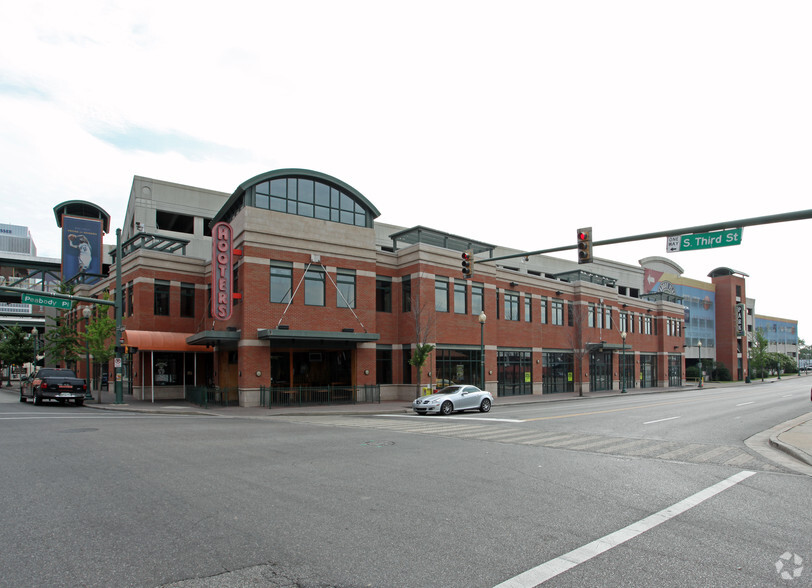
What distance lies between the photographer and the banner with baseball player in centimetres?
5031

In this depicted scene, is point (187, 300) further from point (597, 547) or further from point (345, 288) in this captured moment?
point (597, 547)

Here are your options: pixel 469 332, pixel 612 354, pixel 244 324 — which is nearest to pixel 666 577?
pixel 244 324

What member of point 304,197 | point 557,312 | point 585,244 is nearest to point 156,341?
point 304,197

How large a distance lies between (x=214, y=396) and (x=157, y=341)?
5459 millimetres

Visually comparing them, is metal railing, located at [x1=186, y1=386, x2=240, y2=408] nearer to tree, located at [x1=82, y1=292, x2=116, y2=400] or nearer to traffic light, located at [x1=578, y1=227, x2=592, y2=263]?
tree, located at [x1=82, y1=292, x2=116, y2=400]

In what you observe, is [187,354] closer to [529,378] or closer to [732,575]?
[529,378]

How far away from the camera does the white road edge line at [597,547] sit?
4.82m

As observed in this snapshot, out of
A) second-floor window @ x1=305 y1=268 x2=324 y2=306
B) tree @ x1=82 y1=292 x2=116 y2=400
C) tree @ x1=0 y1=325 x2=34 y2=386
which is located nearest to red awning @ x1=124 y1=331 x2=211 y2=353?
tree @ x1=82 y1=292 x2=116 y2=400

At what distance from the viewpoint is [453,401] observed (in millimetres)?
23359

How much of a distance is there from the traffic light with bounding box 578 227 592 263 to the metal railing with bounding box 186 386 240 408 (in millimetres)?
18628

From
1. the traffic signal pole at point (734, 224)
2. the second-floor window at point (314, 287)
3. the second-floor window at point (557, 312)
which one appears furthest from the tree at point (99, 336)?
the second-floor window at point (557, 312)

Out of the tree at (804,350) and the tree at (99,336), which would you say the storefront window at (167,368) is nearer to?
the tree at (99,336)

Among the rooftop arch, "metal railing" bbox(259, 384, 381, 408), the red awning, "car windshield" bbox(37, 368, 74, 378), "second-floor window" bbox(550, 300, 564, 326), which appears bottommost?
"metal railing" bbox(259, 384, 381, 408)

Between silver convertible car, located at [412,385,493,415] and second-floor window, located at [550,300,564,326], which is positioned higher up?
second-floor window, located at [550,300,564,326]
